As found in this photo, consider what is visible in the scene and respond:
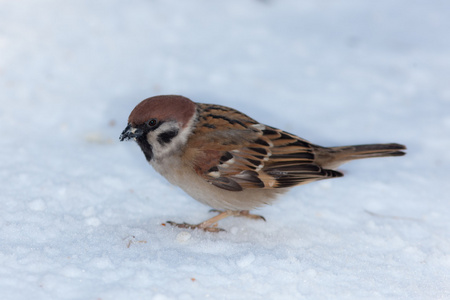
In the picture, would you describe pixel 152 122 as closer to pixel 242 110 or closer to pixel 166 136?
pixel 166 136

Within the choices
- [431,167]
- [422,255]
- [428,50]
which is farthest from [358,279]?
[428,50]

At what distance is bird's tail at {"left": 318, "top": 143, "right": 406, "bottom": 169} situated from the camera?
3613 mm

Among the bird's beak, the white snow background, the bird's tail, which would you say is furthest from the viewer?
the bird's tail

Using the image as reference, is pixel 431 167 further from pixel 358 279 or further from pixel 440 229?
pixel 358 279

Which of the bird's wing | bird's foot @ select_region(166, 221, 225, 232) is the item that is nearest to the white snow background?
bird's foot @ select_region(166, 221, 225, 232)

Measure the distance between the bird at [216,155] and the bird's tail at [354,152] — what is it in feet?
0.48

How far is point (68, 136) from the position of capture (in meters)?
4.54

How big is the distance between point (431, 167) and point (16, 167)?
3.21 meters

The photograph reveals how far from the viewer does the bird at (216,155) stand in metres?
3.30

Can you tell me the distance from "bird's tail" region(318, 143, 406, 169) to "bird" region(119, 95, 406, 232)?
15cm

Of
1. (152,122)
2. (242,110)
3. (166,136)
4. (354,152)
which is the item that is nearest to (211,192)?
(166,136)

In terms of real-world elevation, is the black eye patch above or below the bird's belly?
above

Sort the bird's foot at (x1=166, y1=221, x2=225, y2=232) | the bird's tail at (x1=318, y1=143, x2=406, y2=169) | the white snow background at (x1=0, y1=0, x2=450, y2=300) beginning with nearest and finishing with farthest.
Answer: the white snow background at (x1=0, y1=0, x2=450, y2=300) → the bird's foot at (x1=166, y1=221, x2=225, y2=232) → the bird's tail at (x1=318, y1=143, x2=406, y2=169)

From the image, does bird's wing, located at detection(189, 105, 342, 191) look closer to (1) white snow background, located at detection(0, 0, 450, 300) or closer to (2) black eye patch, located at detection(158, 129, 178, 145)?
(2) black eye patch, located at detection(158, 129, 178, 145)
